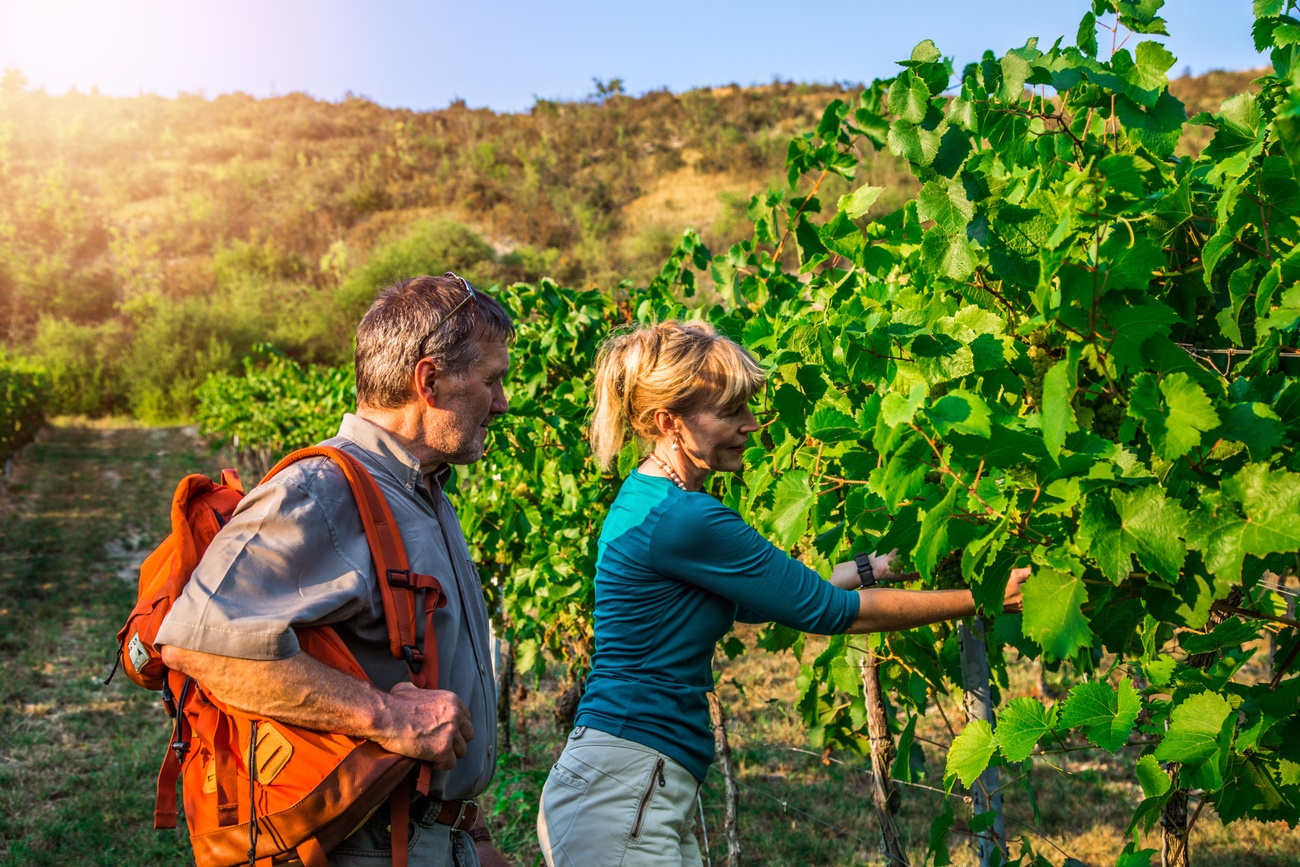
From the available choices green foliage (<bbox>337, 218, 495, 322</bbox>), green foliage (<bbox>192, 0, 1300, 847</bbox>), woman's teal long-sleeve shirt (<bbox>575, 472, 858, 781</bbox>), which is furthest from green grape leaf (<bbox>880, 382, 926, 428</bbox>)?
green foliage (<bbox>337, 218, 495, 322</bbox>)

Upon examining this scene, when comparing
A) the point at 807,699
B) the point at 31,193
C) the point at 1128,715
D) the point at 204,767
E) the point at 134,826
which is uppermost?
the point at 31,193

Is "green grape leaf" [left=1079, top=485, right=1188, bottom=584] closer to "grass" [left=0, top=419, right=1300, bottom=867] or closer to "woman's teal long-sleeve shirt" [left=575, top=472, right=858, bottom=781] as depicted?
"woman's teal long-sleeve shirt" [left=575, top=472, right=858, bottom=781]

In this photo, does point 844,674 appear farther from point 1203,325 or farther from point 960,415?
point 960,415

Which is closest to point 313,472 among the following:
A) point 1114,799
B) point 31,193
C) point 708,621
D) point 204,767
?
Answer: point 204,767

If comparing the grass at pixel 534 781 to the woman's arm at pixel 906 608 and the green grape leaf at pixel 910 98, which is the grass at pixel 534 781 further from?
the green grape leaf at pixel 910 98

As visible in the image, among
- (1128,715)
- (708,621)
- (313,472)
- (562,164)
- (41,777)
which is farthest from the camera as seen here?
(562,164)

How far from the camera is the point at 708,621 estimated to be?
1583mm

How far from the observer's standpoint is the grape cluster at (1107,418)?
1310 millimetres

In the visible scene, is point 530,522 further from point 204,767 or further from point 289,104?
point 289,104

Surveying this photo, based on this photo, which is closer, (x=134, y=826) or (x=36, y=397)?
(x=134, y=826)

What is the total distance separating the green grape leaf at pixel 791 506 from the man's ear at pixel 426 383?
0.70 m

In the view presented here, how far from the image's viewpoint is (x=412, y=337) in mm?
1657

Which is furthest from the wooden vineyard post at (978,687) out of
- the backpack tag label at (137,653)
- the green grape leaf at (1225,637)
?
the backpack tag label at (137,653)

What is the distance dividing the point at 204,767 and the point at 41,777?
4.47 meters
